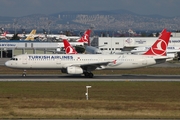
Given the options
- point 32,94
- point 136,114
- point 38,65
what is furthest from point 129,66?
point 136,114

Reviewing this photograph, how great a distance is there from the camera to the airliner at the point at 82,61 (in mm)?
53562

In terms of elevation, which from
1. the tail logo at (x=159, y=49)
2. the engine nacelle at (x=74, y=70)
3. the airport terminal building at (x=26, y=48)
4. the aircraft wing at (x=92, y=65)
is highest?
the tail logo at (x=159, y=49)

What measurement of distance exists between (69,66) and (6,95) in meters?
16.4

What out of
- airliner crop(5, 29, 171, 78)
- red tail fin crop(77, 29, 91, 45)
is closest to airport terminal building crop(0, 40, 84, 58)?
red tail fin crop(77, 29, 91, 45)

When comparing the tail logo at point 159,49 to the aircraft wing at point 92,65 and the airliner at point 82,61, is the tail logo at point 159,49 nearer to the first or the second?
the airliner at point 82,61

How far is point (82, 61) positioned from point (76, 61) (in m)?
0.76

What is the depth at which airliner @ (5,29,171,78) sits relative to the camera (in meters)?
53.6

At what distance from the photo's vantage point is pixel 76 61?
54719 mm

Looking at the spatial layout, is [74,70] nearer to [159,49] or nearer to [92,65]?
[92,65]

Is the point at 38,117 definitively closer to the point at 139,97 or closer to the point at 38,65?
the point at 139,97

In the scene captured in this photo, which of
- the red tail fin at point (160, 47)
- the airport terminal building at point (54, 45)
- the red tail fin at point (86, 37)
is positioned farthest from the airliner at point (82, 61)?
the red tail fin at point (86, 37)

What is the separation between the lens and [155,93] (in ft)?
135

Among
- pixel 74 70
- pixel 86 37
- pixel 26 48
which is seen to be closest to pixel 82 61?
pixel 74 70

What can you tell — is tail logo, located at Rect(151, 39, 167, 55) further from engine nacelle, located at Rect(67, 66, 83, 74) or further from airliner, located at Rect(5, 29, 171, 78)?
engine nacelle, located at Rect(67, 66, 83, 74)
